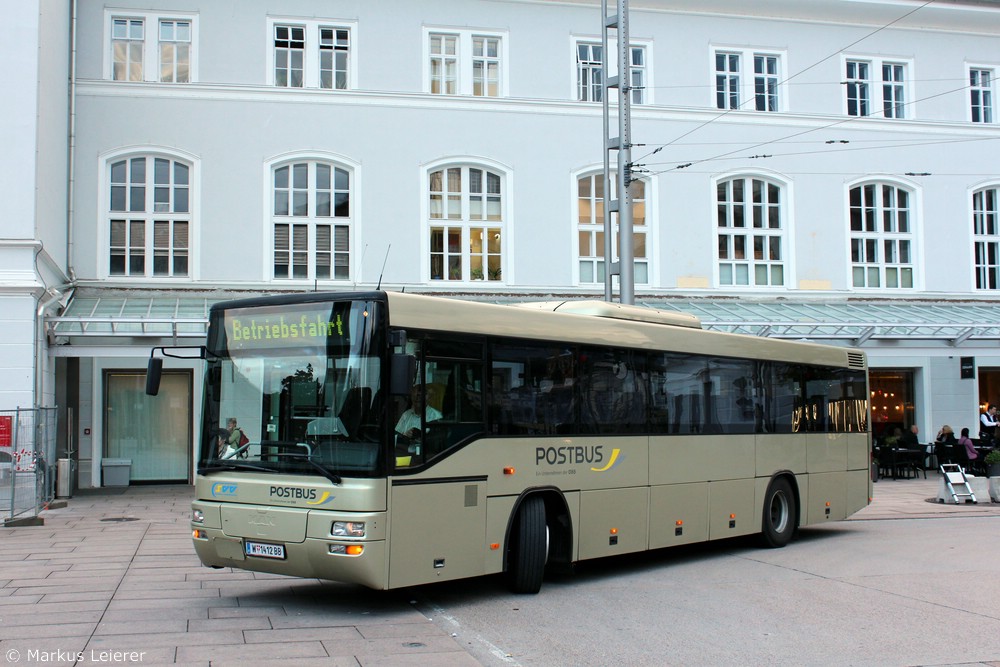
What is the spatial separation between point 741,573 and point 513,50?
17441mm

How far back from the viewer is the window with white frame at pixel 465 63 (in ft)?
85.2

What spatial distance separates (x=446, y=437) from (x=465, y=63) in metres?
18.2

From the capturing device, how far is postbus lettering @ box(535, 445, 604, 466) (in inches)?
419

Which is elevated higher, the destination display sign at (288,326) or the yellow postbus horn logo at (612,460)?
the destination display sign at (288,326)

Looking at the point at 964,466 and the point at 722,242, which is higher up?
the point at 722,242

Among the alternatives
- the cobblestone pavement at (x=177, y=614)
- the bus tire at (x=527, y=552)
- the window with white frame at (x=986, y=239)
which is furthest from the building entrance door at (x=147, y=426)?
the window with white frame at (x=986, y=239)

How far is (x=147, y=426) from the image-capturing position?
24719mm

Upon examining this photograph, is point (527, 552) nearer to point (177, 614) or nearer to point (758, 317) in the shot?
point (177, 614)

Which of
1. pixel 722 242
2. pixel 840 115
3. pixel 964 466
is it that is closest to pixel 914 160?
pixel 840 115

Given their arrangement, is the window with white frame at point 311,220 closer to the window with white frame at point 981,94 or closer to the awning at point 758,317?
the awning at point 758,317

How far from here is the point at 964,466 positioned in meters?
25.7

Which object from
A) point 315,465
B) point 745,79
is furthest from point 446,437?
point 745,79

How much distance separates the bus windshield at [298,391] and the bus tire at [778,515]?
720 centimetres

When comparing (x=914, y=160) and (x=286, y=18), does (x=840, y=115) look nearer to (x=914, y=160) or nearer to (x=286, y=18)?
(x=914, y=160)
